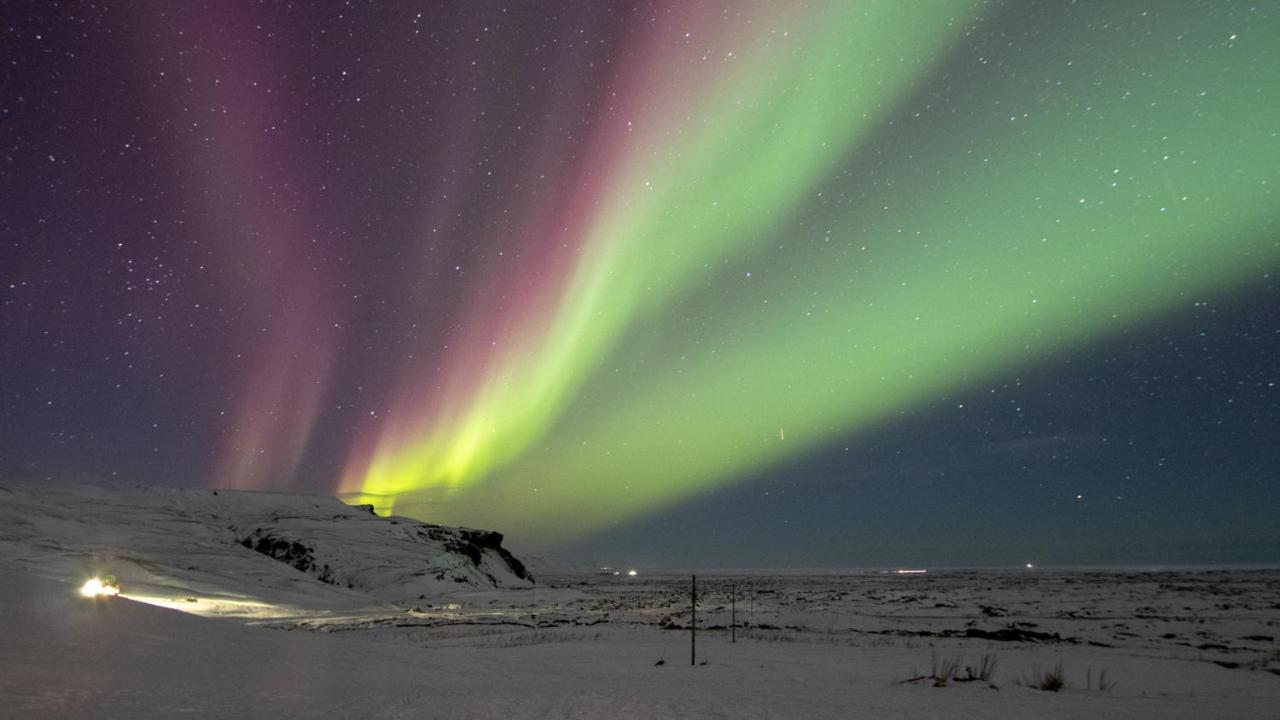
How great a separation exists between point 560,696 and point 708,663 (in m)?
9.39

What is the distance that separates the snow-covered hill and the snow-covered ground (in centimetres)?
798

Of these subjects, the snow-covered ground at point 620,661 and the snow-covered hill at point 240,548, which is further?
the snow-covered hill at point 240,548

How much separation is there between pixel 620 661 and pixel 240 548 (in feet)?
207

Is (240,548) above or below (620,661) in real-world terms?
below

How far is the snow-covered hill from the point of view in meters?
45.4

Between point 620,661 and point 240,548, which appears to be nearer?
point 620,661

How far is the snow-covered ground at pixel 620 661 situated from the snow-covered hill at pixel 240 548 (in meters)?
7.98

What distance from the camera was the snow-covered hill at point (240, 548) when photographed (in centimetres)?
4544

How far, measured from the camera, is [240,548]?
6656cm

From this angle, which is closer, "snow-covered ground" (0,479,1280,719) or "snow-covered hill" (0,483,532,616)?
"snow-covered ground" (0,479,1280,719)

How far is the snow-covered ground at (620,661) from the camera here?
7.18 meters

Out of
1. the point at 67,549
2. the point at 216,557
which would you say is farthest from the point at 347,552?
the point at 67,549

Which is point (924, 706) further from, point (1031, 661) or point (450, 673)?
point (1031, 661)

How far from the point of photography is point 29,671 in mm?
6160
